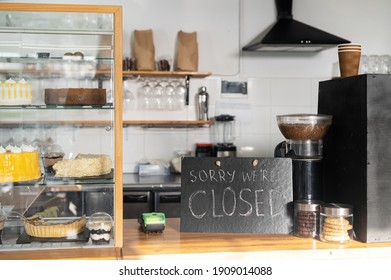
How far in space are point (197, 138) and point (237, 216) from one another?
9.77 feet

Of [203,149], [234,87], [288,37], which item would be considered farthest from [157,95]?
[288,37]

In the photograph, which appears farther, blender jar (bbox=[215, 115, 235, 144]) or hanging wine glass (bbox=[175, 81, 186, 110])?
blender jar (bbox=[215, 115, 235, 144])

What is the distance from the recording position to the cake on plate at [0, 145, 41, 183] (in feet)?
7.51

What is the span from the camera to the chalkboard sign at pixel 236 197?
95.0 inches

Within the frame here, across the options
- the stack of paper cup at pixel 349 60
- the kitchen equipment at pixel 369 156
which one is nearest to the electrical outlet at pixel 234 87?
the stack of paper cup at pixel 349 60

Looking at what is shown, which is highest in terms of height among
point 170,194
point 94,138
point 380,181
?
point 94,138

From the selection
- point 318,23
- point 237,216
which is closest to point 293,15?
point 318,23

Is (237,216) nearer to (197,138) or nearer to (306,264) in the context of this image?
(306,264)

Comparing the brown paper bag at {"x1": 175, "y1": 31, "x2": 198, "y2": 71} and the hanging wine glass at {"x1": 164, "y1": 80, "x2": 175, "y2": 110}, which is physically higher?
the brown paper bag at {"x1": 175, "y1": 31, "x2": 198, "y2": 71}

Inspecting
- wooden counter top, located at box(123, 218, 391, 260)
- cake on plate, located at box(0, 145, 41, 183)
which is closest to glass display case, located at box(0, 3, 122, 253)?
cake on plate, located at box(0, 145, 41, 183)

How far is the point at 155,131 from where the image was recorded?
5316mm

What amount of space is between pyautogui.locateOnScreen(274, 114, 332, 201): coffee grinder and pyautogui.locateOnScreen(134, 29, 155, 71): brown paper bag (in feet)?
8.92

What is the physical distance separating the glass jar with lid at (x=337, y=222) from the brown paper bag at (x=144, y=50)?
303 centimetres

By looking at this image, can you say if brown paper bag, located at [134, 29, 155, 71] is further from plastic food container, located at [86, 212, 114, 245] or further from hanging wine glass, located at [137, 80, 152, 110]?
plastic food container, located at [86, 212, 114, 245]
